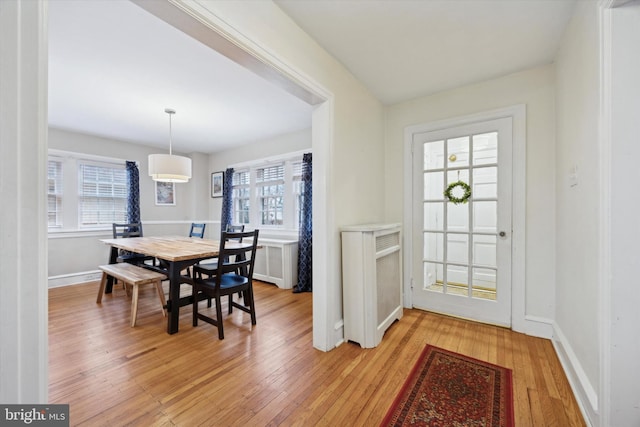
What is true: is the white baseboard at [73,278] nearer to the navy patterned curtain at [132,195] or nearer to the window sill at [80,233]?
the window sill at [80,233]

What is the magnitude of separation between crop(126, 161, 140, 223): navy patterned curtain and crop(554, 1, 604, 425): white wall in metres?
6.01

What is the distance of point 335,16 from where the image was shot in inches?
68.2

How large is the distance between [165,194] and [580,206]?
6252mm

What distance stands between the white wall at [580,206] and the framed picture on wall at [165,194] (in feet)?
20.2

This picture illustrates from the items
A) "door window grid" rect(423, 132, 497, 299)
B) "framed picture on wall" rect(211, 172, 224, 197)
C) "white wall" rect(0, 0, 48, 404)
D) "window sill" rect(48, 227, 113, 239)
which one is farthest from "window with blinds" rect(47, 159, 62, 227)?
"door window grid" rect(423, 132, 497, 299)

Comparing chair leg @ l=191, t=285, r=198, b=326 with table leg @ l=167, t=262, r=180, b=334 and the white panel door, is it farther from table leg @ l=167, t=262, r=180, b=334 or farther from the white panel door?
the white panel door

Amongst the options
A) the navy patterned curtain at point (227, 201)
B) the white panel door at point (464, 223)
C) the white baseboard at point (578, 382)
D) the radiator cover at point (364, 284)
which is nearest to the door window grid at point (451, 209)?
the white panel door at point (464, 223)

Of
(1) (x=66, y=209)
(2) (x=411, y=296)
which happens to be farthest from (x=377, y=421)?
(1) (x=66, y=209)

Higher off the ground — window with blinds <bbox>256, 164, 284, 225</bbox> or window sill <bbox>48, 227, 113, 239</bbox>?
window with blinds <bbox>256, 164, 284, 225</bbox>

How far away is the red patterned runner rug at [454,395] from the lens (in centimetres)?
139

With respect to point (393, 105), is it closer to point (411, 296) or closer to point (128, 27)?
point (411, 296)

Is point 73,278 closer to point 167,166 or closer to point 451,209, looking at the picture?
point 167,166

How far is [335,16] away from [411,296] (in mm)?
2777

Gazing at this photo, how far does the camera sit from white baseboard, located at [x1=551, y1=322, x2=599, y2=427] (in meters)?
1.33
